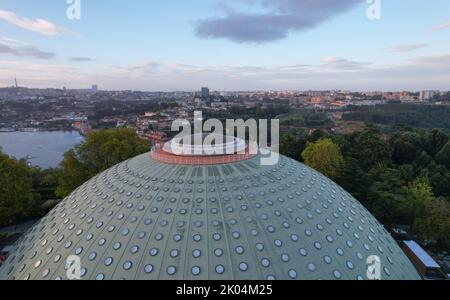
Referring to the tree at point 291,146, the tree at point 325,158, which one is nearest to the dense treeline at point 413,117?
the tree at point 291,146

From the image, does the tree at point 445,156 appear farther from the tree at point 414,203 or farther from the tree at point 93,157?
the tree at point 93,157

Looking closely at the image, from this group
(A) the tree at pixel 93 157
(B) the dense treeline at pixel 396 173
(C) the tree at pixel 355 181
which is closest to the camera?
(B) the dense treeline at pixel 396 173

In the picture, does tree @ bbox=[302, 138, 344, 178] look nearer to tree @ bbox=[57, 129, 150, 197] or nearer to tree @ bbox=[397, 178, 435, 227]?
tree @ bbox=[397, 178, 435, 227]

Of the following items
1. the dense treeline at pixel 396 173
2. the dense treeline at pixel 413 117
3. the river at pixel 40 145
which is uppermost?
the dense treeline at pixel 413 117

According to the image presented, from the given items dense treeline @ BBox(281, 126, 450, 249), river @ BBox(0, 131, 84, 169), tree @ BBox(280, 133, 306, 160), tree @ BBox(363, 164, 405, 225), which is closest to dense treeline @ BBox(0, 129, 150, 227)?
tree @ BBox(280, 133, 306, 160)

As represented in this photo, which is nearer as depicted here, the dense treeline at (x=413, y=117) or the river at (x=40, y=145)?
the river at (x=40, y=145)

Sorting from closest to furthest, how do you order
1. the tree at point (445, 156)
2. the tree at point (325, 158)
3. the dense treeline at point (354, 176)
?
the dense treeline at point (354, 176), the tree at point (325, 158), the tree at point (445, 156)
